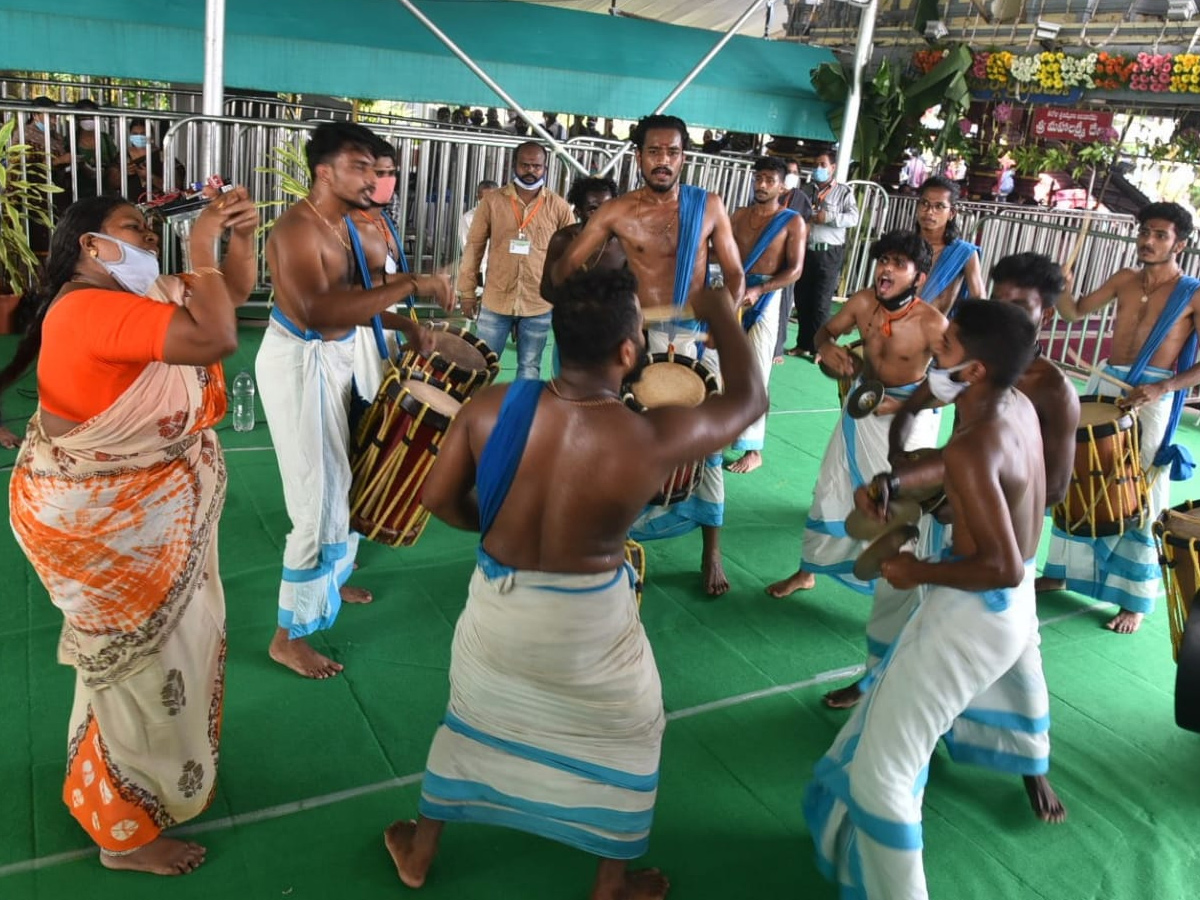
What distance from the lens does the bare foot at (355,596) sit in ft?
14.3

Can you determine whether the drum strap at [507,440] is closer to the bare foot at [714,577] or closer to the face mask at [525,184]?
the bare foot at [714,577]

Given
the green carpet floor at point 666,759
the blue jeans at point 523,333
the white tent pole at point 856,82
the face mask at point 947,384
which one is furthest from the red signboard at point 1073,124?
the face mask at point 947,384

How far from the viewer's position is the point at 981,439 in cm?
251

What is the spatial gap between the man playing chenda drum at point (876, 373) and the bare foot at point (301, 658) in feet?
7.45

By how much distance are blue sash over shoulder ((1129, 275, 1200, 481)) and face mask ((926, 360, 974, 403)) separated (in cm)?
273

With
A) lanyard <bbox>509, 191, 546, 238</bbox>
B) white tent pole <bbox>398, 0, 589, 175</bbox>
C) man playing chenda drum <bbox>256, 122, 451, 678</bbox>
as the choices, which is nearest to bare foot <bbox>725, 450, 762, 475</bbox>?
lanyard <bbox>509, 191, 546, 238</bbox>

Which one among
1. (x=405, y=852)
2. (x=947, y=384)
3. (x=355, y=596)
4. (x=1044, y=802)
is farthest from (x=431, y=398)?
(x=1044, y=802)

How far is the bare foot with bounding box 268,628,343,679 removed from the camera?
3752 mm

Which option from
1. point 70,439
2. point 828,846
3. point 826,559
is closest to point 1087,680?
point 826,559

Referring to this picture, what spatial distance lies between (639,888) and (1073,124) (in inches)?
468

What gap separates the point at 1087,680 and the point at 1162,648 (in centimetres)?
64

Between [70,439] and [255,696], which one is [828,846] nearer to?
[255,696]

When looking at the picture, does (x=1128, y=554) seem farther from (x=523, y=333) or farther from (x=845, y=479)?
(x=523, y=333)

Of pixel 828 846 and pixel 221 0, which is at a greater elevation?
pixel 221 0
